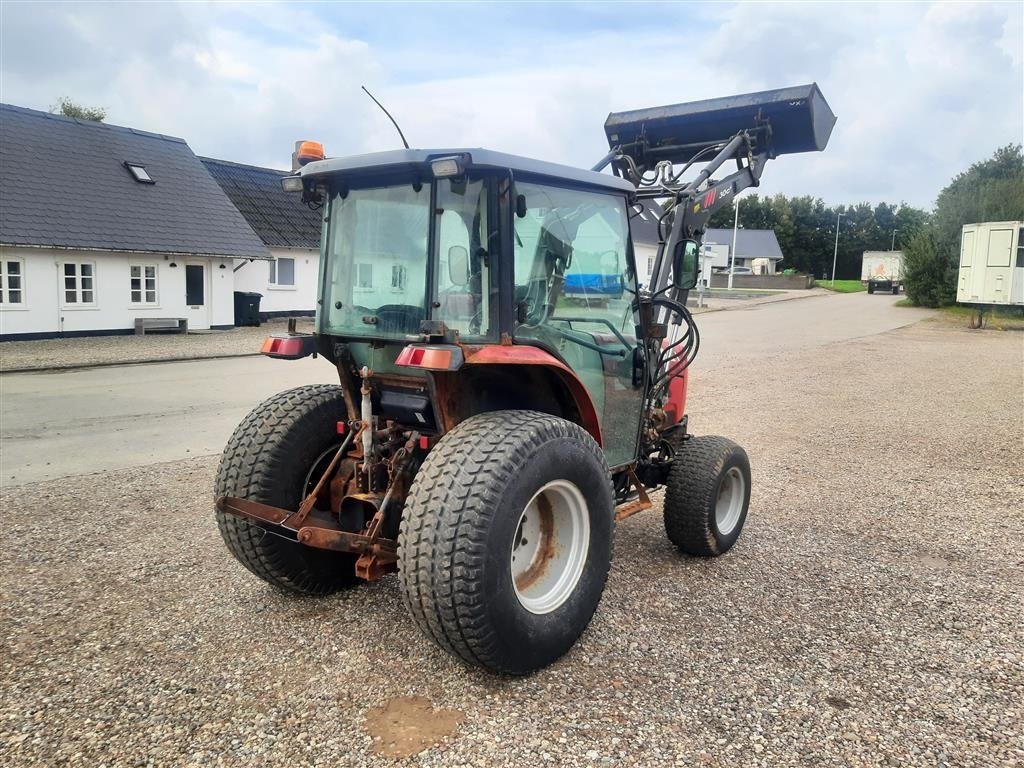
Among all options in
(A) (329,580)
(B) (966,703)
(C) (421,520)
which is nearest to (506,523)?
(C) (421,520)

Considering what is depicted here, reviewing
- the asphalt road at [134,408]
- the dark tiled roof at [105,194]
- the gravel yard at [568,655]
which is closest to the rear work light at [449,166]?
the gravel yard at [568,655]

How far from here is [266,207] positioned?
85.9 ft

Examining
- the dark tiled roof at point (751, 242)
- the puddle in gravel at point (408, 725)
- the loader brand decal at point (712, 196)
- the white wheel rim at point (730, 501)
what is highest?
the dark tiled roof at point (751, 242)

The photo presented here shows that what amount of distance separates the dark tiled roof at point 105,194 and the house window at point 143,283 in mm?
733

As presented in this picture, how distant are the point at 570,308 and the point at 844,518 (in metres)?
3.36

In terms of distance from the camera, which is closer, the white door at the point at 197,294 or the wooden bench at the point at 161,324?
the wooden bench at the point at 161,324

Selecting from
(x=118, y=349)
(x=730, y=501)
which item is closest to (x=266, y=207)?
(x=118, y=349)

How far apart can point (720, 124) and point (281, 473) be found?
4239 millimetres

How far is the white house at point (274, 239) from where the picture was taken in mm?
25094

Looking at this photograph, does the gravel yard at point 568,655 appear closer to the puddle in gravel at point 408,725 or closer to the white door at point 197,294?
the puddle in gravel at point 408,725

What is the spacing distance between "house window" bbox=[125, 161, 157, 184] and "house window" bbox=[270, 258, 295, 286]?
4487 millimetres

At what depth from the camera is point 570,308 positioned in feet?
13.3

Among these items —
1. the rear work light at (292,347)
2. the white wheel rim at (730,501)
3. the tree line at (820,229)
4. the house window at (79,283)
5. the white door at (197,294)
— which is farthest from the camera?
the tree line at (820,229)

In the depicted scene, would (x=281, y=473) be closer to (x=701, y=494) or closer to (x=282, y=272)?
(x=701, y=494)
